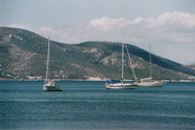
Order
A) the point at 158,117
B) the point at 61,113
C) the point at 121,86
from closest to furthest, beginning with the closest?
1. the point at 158,117
2. the point at 61,113
3. the point at 121,86

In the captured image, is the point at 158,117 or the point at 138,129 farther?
the point at 158,117

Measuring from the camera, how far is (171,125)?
42281 mm

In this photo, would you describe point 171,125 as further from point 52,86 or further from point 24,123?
point 52,86

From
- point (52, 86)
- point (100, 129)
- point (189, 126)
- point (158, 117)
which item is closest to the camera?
point (100, 129)

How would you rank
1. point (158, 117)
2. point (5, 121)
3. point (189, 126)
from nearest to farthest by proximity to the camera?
1. point (189, 126)
2. point (5, 121)
3. point (158, 117)

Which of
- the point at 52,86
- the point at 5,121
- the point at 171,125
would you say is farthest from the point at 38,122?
the point at 52,86

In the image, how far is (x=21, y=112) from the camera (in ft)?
180

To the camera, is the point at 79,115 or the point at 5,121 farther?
the point at 79,115

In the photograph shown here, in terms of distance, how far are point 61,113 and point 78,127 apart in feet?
45.3

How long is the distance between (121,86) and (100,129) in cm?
7844

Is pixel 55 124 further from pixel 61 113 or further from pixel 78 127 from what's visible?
pixel 61 113

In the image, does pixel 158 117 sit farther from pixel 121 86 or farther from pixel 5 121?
pixel 121 86

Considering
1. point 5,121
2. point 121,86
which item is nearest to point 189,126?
point 5,121

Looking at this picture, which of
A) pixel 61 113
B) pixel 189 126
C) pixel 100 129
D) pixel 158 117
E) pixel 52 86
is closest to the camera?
pixel 100 129
